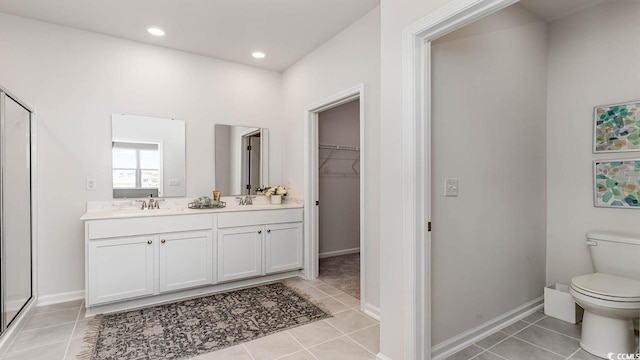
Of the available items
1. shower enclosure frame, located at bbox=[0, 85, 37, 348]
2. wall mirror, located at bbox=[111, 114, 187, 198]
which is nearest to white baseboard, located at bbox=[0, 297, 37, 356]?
shower enclosure frame, located at bbox=[0, 85, 37, 348]

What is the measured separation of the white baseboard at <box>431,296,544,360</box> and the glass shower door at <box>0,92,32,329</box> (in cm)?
304

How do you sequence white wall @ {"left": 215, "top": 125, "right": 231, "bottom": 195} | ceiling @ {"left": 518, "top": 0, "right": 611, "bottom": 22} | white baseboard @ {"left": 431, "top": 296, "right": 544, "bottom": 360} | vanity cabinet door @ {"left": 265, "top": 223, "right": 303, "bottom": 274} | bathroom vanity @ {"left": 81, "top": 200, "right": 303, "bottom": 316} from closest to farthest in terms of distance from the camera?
white baseboard @ {"left": 431, "top": 296, "right": 544, "bottom": 360} → ceiling @ {"left": 518, "top": 0, "right": 611, "bottom": 22} → bathroom vanity @ {"left": 81, "top": 200, "right": 303, "bottom": 316} → vanity cabinet door @ {"left": 265, "top": 223, "right": 303, "bottom": 274} → white wall @ {"left": 215, "top": 125, "right": 231, "bottom": 195}

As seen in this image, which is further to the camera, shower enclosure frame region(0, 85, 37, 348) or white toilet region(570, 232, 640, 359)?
shower enclosure frame region(0, 85, 37, 348)

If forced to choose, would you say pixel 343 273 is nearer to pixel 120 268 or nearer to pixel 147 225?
pixel 147 225

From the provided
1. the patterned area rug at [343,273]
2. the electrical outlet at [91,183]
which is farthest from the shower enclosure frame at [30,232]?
the patterned area rug at [343,273]

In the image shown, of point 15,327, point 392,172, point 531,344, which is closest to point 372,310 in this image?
point 531,344

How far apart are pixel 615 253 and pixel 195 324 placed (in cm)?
328

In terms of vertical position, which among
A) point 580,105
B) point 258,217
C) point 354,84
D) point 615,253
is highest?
point 354,84

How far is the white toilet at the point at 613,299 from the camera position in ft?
6.30

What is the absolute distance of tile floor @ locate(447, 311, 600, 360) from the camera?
2045 mm

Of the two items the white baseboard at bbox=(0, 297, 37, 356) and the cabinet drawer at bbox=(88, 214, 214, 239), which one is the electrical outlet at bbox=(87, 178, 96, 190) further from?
the white baseboard at bbox=(0, 297, 37, 356)

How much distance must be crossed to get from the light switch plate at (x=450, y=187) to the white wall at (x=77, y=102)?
2762 mm

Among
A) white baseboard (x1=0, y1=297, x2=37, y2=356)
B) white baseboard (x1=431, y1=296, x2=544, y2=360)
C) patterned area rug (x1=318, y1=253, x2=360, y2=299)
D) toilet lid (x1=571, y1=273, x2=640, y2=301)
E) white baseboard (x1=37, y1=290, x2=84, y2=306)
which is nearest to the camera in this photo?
toilet lid (x1=571, y1=273, x2=640, y2=301)

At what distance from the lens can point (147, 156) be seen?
3.39 m
